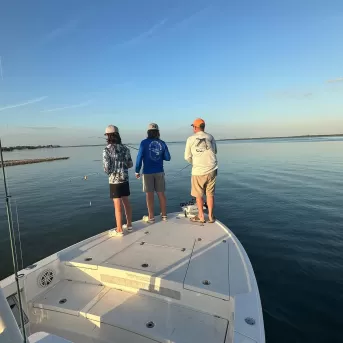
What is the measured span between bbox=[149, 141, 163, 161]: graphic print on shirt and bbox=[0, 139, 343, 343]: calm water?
10.4 ft

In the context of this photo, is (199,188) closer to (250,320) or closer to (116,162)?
(116,162)

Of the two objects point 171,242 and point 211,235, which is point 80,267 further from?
point 211,235

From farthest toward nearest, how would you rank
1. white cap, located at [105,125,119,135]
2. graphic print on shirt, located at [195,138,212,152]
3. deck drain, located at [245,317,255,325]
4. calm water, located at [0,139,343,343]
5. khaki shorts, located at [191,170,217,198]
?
khaki shorts, located at [191,170,217,198]
graphic print on shirt, located at [195,138,212,152]
white cap, located at [105,125,119,135]
calm water, located at [0,139,343,343]
deck drain, located at [245,317,255,325]

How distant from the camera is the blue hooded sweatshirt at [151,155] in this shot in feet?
16.6

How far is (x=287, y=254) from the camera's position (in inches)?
205

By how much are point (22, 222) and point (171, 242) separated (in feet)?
22.6

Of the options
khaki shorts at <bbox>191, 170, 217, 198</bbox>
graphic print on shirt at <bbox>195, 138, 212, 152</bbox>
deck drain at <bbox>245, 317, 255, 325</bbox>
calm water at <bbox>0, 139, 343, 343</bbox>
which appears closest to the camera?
deck drain at <bbox>245, 317, 255, 325</bbox>

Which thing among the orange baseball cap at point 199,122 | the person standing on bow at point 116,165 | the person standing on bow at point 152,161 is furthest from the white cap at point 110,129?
the orange baseball cap at point 199,122

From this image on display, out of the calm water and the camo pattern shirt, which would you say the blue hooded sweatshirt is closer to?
the camo pattern shirt

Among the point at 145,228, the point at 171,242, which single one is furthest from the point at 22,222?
the point at 171,242

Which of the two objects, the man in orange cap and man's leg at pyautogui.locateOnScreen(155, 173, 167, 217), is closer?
the man in orange cap

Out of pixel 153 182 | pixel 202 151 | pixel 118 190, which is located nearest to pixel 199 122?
pixel 202 151

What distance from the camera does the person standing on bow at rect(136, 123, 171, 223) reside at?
509 cm

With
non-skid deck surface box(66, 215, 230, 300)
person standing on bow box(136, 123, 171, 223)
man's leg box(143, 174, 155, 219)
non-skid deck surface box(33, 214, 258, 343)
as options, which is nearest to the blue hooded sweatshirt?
person standing on bow box(136, 123, 171, 223)
